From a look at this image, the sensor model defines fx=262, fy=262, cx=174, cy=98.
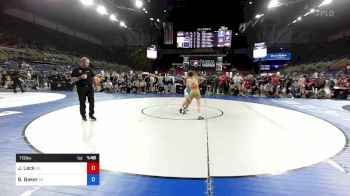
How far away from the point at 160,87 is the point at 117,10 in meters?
9.38

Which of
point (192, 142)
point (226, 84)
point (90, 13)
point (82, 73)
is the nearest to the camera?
point (192, 142)

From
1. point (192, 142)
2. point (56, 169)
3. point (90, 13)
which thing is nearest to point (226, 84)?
point (192, 142)

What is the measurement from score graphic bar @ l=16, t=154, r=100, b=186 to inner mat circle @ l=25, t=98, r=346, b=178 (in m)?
1.39

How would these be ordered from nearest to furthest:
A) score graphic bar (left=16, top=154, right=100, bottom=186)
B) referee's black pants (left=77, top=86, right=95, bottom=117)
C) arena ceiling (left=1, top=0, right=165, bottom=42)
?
score graphic bar (left=16, top=154, right=100, bottom=186) < referee's black pants (left=77, top=86, right=95, bottom=117) < arena ceiling (left=1, top=0, right=165, bottom=42)

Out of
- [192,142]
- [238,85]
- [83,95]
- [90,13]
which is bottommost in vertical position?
[192,142]

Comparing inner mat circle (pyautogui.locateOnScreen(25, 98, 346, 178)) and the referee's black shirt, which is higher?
the referee's black shirt

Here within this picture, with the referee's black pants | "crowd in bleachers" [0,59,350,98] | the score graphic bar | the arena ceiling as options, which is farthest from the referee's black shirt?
the arena ceiling

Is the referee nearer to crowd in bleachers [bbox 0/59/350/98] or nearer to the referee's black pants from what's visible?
the referee's black pants

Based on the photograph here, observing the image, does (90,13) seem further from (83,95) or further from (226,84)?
(83,95)

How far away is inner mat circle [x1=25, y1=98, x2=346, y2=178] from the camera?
370 cm

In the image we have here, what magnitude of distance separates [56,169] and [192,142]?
3.07 m

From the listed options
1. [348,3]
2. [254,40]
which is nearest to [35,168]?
[348,3]

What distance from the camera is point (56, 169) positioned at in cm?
207

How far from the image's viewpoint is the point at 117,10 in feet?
71.7
